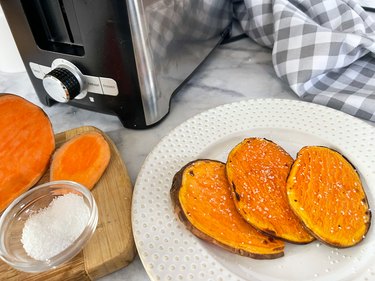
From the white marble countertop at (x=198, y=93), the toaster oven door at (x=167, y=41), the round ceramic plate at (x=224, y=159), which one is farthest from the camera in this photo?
the white marble countertop at (x=198, y=93)

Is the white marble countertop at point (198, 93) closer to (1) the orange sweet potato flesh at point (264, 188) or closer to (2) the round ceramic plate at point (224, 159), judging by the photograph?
(2) the round ceramic plate at point (224, 159)

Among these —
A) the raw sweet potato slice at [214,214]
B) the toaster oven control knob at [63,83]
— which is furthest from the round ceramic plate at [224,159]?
the toaster oven control knob at [63,83]

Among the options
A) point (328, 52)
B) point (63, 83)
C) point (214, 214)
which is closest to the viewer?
point (214, 214)

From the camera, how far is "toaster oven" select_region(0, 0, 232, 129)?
55cm

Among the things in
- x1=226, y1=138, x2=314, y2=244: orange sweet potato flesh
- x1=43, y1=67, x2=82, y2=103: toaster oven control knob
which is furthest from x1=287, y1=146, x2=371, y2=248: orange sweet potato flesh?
x1=43, y1=67, x2=82, y2=103: toaster oven control knob

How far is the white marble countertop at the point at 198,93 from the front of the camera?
2.22ft

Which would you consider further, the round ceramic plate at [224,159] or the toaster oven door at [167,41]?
the toaster oven door at [167,41]

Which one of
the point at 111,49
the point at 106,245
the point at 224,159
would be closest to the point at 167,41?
the point at 111,49

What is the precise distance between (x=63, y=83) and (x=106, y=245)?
0.27m

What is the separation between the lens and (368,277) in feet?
1.42

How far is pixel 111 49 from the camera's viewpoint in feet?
1.87

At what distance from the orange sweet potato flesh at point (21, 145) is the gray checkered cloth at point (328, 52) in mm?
461

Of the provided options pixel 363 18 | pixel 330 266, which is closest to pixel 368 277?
pixel 330 266

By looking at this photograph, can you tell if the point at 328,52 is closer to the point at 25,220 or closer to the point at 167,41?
the point at 167,41
